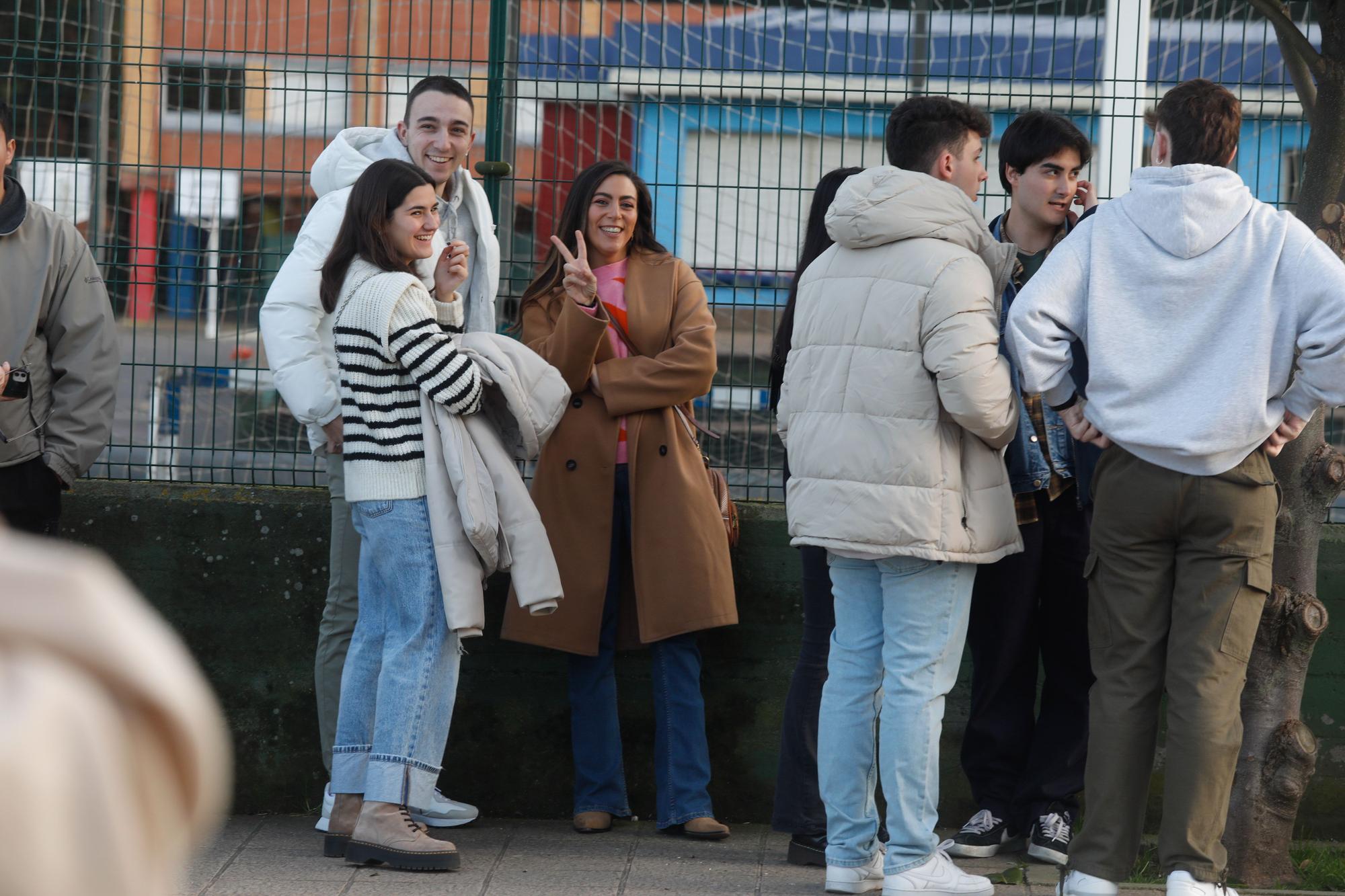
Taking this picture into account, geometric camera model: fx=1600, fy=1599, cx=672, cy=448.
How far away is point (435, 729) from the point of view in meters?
4.52

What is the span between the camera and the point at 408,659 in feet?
14.6

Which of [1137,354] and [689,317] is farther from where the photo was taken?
[689,317]

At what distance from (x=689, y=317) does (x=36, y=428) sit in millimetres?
2008

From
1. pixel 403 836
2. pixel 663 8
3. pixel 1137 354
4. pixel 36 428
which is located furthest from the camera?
pixel 663 8

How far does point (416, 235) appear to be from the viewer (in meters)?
4.53

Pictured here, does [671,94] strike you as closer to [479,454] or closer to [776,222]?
[776,222]

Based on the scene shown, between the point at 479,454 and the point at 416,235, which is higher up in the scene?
the point at 416,235

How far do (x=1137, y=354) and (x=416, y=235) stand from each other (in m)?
2.00

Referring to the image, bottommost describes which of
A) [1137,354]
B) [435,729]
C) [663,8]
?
[435,729]

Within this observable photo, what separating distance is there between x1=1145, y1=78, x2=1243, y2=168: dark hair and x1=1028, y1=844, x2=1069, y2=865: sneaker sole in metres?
1.98

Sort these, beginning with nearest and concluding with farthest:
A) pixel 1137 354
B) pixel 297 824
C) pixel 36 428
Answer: pixel 1137 354, pixel 36 428, pixel 297 824

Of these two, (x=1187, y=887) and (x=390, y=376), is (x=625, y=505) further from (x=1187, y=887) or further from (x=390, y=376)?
(x=1187, y=887)

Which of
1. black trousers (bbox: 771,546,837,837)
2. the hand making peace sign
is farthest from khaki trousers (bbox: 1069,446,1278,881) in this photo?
the hand making peace sign

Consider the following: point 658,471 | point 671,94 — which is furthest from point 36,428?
point 671,94
